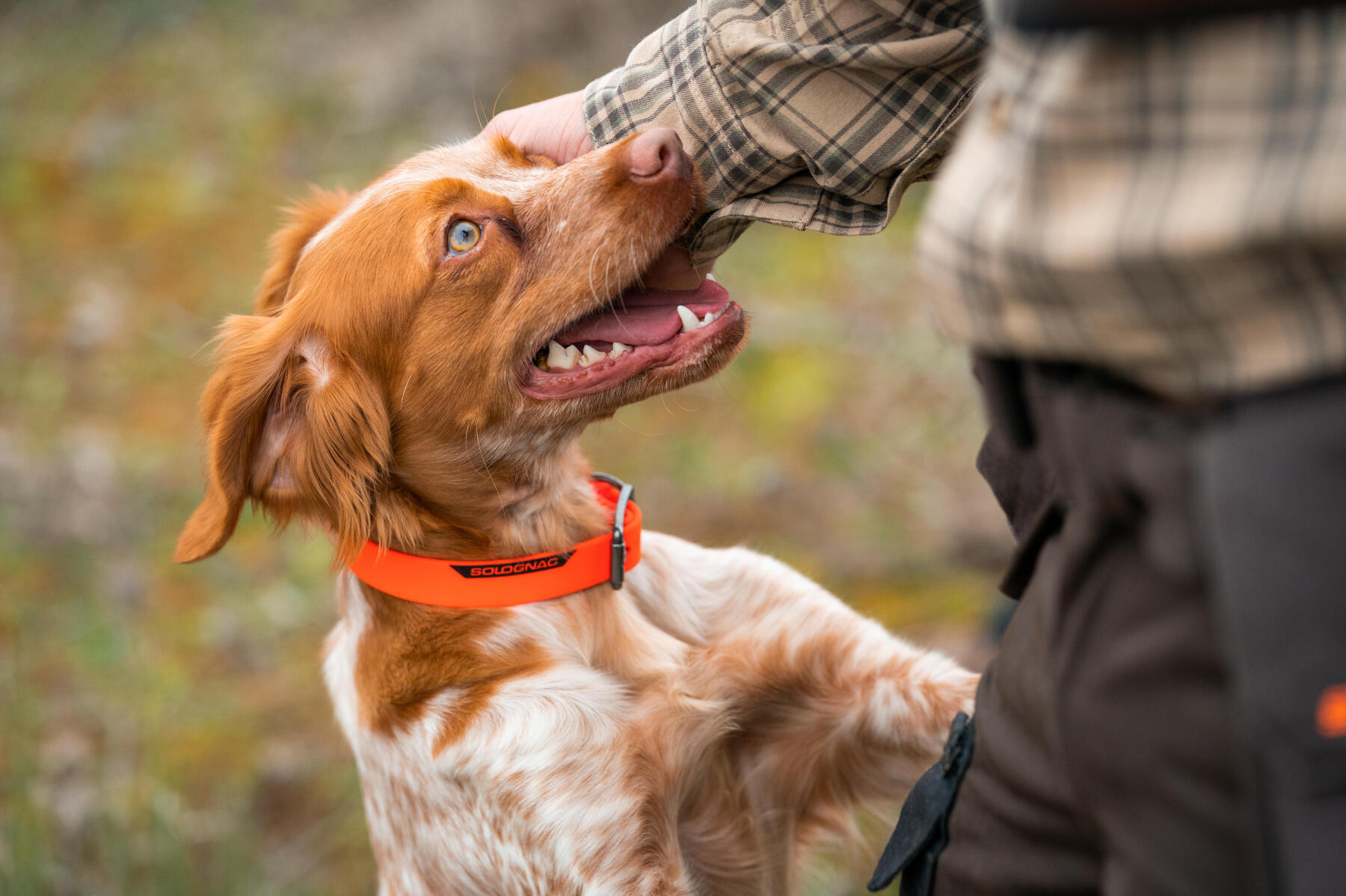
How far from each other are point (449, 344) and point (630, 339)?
0.35 meters

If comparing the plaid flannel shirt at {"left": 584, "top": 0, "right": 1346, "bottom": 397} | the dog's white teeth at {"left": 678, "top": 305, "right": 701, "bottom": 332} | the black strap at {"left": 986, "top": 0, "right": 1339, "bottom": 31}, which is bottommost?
the dog's white teeth at {"left": 678, "top": 305, "right": 701, "bottom": 332}

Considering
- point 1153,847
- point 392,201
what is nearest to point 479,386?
point 392,201

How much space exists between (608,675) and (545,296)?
724mm

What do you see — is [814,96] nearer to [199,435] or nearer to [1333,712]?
[1333,712]

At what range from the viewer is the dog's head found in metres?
2.03

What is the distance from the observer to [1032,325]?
1.00m

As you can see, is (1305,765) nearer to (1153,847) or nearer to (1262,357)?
(1153,847)

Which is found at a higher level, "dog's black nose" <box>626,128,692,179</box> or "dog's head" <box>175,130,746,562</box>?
"dog's black nose" <box>626,128,692,179</box>

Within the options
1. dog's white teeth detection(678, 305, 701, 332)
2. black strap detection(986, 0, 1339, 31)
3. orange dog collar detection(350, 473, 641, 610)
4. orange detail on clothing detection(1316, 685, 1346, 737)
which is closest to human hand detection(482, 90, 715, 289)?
dog's white teeth detection(678, 305, 701, 332)

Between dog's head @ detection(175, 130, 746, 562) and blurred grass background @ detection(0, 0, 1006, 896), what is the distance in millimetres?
317

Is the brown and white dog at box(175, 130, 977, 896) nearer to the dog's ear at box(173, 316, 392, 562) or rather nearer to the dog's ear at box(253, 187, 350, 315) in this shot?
the dog's ear at box(173, 316, 392, 562)

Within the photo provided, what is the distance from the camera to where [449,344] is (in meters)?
2.10

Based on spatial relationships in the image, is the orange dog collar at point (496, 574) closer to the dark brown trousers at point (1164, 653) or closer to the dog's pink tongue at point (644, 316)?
the dog's pink tongue at point (644, 316)

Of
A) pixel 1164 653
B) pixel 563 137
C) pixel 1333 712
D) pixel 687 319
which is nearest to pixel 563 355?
pixel 687 319
